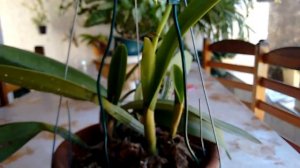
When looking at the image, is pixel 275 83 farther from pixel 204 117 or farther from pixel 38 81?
pixel 38 81

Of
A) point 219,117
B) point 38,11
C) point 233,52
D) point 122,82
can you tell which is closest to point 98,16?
point 233,52

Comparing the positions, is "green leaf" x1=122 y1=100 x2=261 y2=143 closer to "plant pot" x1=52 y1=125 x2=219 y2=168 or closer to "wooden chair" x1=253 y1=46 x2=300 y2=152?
"plant pot" x1=52 y1=125 x2=219 y2=168

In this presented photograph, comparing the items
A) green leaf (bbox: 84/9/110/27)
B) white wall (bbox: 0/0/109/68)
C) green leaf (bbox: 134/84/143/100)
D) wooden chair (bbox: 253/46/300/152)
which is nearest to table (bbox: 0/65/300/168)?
wooden chair (bbox: 253/46/300/152)

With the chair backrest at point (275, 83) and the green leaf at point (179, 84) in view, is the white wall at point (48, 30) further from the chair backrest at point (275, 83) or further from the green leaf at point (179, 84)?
the green leaf at point (179, 84)

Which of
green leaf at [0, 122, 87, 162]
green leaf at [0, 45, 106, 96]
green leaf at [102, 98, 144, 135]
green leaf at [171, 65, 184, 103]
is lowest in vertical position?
green leaf at [0, 122, 87, 162]

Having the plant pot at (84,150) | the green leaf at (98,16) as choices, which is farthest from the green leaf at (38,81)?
the green leaf at (98,16)
